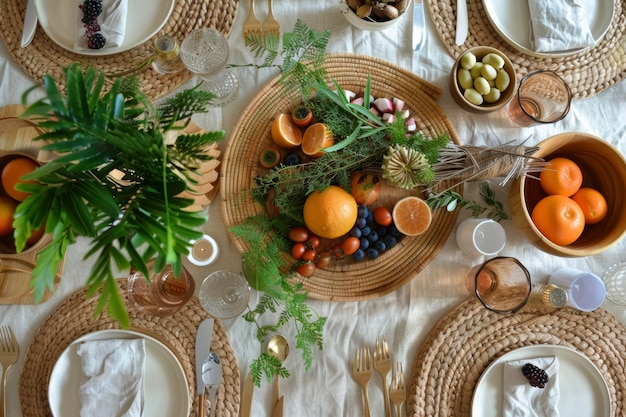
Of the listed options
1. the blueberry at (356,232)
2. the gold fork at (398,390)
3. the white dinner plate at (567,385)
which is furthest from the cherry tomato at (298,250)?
the white dinner plate at (567,385)

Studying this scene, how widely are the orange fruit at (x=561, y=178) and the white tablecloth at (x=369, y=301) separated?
0.40 ft

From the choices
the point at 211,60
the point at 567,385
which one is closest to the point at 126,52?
→ the point at 211,60

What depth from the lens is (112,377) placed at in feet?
3.27

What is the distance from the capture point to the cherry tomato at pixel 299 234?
Result: 1033 millimetres

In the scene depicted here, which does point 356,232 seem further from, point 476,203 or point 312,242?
point 476,203

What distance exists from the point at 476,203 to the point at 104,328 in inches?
35.9

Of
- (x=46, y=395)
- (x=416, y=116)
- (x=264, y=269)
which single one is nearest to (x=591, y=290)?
(x=416, y=116)

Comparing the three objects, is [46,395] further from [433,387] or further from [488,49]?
[488,49]

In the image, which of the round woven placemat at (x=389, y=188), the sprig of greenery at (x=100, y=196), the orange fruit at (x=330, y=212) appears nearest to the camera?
the sprig of greenery at (x=100, y=196)

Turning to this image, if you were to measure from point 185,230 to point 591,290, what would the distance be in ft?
3.05

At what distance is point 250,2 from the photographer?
115 cm

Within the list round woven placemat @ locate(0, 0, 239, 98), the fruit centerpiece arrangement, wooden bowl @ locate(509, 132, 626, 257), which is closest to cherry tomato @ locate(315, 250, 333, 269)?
the fruit centerpiece arrangement

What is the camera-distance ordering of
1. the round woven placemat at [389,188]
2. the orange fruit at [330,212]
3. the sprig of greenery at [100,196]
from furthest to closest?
the round woven placemat at [389,188] → the orange fruit at [330,212] → the sprig of greenery at [100,196]

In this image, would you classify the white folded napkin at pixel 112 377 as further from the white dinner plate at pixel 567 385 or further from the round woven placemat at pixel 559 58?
the round woven placemat at pixel 559 58
